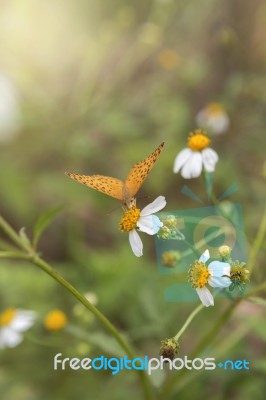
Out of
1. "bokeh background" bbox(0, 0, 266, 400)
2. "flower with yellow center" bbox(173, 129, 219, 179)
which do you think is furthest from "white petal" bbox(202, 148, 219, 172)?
"bokeh background" bbox(0, 0, 266, 400)

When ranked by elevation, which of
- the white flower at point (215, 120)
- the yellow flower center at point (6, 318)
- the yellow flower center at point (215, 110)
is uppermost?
the yellow flower center at point (215, 110)

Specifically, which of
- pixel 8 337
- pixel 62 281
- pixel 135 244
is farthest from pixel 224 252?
pixel 8 337

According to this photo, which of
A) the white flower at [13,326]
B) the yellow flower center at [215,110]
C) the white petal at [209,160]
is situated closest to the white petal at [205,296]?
the white petal at [209,160]

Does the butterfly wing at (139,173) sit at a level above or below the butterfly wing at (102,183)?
above

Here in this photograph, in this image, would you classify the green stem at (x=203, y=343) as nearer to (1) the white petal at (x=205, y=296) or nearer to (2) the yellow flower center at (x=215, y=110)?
(1) the white petal at (x=205, y=296)

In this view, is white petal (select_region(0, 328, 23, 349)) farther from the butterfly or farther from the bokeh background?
the butterfly

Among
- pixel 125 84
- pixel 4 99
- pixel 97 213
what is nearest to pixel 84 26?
pixel 125 84

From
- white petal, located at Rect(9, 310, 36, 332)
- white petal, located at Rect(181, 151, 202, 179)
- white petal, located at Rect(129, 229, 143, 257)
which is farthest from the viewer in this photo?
white petal, located at Rect(9, 310, 36, 332)
